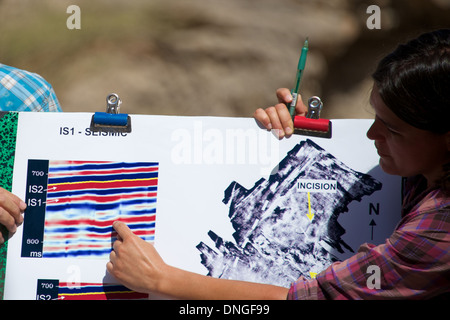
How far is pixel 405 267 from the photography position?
95cm

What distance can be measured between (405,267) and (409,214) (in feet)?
0.43

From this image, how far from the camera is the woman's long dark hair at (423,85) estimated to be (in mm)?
971

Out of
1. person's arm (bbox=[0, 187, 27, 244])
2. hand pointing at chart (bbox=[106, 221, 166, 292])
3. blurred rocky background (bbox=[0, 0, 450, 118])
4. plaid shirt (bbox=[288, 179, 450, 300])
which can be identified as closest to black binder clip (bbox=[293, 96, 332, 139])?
plaid shirt (bbox=[288, 179, 450, 300])

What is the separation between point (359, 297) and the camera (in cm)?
97

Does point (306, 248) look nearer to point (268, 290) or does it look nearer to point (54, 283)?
point (268, 290)

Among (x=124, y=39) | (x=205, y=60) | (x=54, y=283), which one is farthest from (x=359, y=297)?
(x=124, y=39)

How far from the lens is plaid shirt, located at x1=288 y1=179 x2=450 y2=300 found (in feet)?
3.08

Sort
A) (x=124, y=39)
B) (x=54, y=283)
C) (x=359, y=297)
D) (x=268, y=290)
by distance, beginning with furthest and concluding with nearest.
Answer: (x=124, y=39)
(x=54, y=283)
(x=268, y=290)
(x=359, y=297)

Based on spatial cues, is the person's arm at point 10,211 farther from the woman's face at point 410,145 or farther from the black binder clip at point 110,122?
the woman's face at point 410,145

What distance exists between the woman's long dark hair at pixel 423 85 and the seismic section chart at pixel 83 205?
1.94ft

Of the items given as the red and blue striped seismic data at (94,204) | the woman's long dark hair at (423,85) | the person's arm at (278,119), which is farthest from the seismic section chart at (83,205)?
the woman's long dark hair at (423,85)

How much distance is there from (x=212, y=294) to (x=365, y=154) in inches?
20.9

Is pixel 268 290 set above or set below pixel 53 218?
below
